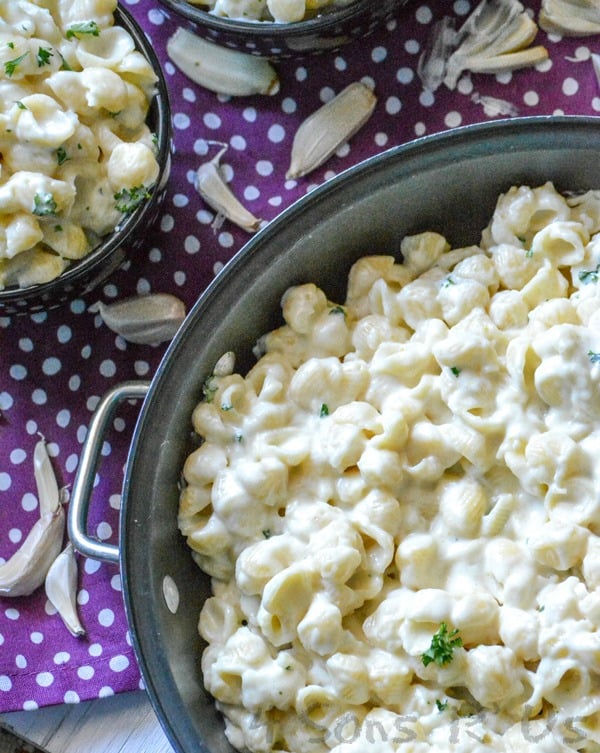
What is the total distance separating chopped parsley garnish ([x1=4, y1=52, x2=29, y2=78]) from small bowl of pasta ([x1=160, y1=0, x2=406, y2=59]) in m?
0.27

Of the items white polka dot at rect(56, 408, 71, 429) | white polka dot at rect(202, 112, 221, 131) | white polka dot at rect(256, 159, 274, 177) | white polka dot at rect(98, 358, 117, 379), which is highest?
white polka dot at rect(202, 112, 221, 131)

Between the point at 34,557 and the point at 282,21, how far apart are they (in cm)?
99

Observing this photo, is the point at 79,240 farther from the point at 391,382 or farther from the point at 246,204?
the point at 391,382

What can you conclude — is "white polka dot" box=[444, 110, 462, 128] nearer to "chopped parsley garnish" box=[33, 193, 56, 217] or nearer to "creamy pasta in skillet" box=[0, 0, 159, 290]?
"creamy pasta in skillet" box=[0, 0, 159, 290]

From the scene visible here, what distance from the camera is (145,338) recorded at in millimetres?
1773

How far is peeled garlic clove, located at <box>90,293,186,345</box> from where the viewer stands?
175 cm

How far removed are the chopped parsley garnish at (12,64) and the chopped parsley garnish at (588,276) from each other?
0.91 metres

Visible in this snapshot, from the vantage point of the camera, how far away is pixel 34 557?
1.73 metres

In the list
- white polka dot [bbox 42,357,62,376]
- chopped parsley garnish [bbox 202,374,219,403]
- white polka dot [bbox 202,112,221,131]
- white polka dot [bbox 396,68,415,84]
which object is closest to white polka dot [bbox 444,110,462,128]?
white polka dot [bbox 396,68,415,84]

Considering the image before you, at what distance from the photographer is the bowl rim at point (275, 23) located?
1617 mm

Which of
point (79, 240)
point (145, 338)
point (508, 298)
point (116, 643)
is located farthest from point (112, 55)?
point (116, 643)

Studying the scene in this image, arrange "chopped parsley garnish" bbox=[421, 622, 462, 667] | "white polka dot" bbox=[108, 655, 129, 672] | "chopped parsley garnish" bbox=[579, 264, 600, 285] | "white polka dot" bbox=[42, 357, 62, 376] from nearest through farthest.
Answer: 1. "chopped parsley garnish" bbox=[421, 622, 462, 667]
2. "chopped parsley garnish" bbox=[579, 264, 600, 285]
3. "white polka dot" bbox=[108, 655, 129, 672]
4. "white polka dot" bbox=[42, 357, 62, 376]

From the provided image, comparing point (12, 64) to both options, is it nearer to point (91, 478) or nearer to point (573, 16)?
point (91, 478)

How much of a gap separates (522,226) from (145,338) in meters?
0.67
